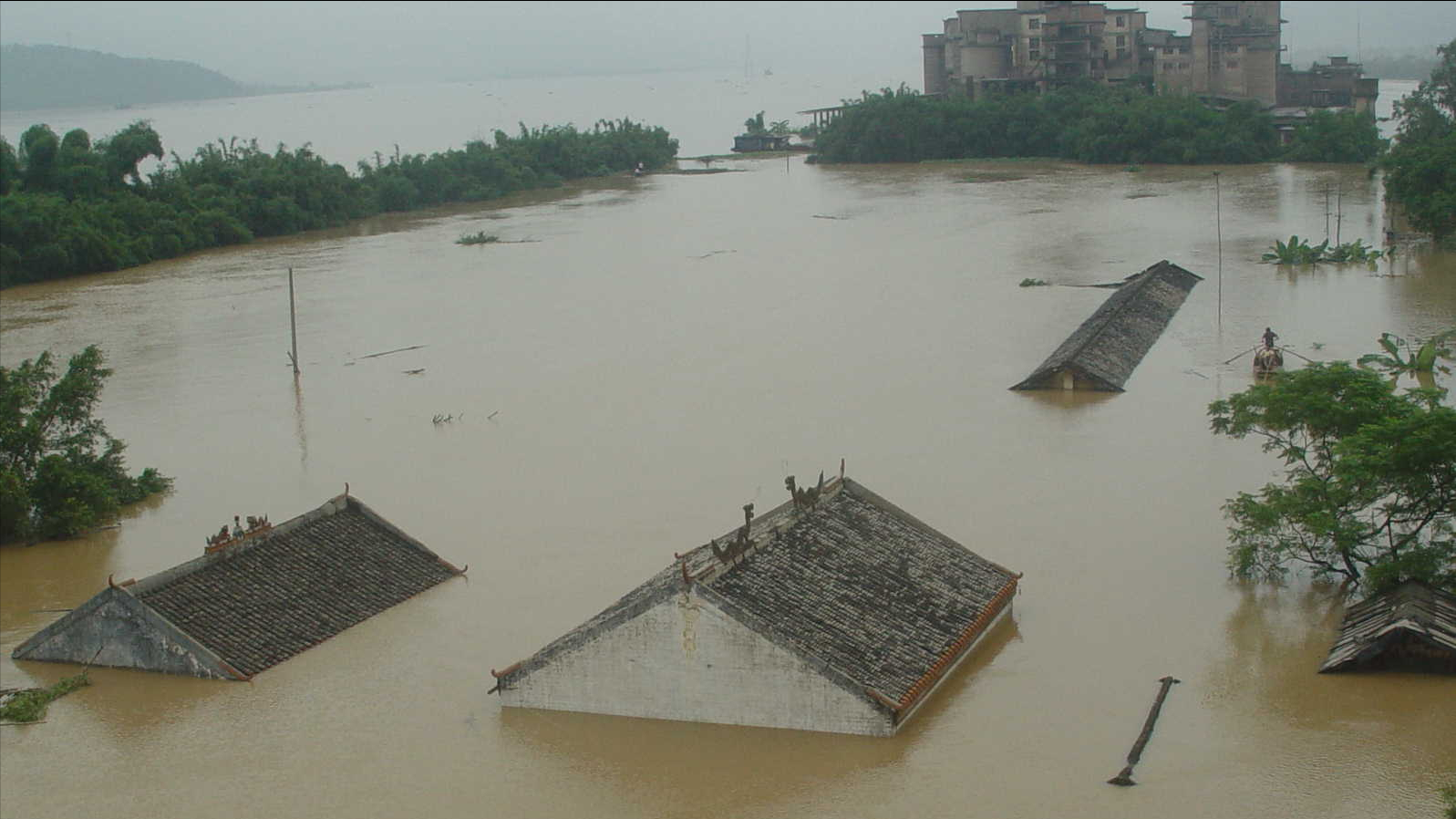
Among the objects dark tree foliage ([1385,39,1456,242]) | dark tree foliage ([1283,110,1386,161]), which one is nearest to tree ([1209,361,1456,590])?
dark tree foliage ([1385,39,1456,242])

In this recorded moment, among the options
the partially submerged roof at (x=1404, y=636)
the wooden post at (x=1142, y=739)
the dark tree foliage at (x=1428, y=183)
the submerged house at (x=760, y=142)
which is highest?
A: the submerged house at (x=760, y=142)

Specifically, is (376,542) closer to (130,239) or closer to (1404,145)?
(130,239)

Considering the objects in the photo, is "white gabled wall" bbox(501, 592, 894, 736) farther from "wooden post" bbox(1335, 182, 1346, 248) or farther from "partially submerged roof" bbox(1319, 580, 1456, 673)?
"wooden post" bbox(1335, 182, 1346, 248)

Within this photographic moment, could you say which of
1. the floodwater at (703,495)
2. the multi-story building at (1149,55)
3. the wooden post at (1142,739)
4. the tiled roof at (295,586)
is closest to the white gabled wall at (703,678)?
the floodwater at (703,495)

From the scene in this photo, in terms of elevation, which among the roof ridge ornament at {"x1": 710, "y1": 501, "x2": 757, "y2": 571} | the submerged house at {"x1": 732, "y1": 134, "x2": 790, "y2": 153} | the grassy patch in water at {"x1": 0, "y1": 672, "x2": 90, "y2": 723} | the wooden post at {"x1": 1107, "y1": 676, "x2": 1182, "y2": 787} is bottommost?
the wooden post at {"x1": 1107, "y1": 676, "x2": 1182, "y2": 787}

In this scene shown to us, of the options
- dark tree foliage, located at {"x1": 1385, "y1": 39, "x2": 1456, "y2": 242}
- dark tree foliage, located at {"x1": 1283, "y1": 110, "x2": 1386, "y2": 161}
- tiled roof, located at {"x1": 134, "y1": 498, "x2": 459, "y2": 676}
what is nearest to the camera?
tiled roof, located at {"x1": 134, "y1": 498, "x2": 459, "y2": 676}

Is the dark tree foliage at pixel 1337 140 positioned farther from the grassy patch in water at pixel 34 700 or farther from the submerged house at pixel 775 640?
the grassy patch in water at pixel 34 700
